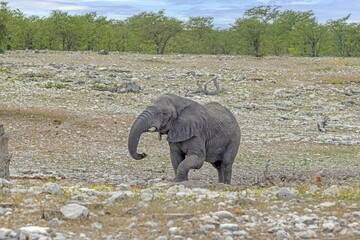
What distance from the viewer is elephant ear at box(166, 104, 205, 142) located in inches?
531

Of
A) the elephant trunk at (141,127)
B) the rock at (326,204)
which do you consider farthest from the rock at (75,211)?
the elephant trunk at (141,127)

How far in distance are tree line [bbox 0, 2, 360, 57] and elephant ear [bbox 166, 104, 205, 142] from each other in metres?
50.2

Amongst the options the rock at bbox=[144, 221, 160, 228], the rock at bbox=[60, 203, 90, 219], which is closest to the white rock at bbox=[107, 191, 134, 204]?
the rock at bbox=[60, 203, 90, 219]

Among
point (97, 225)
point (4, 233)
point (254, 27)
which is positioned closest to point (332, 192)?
point (97, 225)

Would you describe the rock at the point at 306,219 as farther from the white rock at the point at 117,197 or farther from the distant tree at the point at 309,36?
the distant tree at the point at 309,36

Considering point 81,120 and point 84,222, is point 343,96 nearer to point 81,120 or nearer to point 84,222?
point 81,120

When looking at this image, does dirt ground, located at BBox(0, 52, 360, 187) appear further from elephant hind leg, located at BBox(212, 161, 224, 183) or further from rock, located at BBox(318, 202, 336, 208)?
rock, located at BBox(318, 202, 336, 208)

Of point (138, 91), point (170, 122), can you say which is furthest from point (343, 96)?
point (170, 122)

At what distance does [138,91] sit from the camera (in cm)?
3041

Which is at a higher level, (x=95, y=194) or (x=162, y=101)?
(x=162, y=101)

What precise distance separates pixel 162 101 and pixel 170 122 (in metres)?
0.40

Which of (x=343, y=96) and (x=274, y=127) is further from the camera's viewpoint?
(x=343, y=96)

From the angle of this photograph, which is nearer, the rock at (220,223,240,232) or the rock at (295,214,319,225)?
the rock at (220,223,240,232)

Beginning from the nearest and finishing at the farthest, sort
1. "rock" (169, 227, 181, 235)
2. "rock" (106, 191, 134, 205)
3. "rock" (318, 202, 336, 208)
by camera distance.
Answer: "rock" (169, 227, 181, 235), "rock" (318, 202, 336, 208), "rock" (106, 191, 134, 205)
